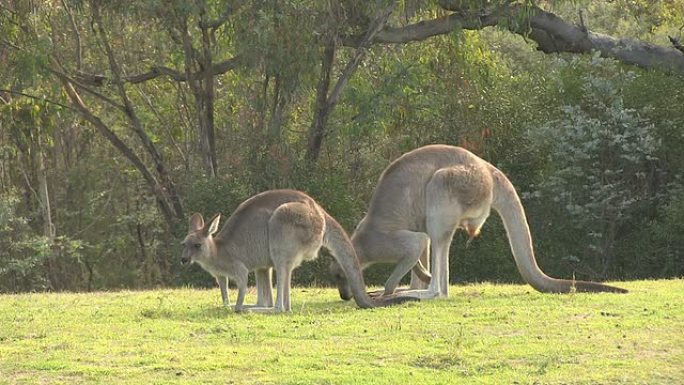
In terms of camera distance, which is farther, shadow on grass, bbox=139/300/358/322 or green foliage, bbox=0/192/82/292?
green foliage, bbox=0/192/82/292

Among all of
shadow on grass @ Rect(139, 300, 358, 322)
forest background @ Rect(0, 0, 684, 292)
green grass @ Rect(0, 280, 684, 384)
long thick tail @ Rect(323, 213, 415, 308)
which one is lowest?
green grass @ Rect(0, 280, 684, 384)

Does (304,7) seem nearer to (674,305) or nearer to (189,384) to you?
(674,305)

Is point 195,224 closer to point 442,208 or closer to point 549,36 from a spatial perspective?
point 442,208

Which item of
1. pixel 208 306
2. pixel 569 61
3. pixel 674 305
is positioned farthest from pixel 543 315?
pixel 569 61

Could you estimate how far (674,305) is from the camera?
12.1 meters

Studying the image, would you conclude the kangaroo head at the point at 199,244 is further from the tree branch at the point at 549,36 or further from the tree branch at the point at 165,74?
the tree branch at the point at 165,74

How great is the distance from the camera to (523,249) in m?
13.5

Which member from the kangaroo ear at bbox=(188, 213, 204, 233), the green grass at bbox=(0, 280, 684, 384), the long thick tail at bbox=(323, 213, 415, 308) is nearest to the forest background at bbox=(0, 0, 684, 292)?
the kangaroo ear at bbox=(188, 213, 204, 233)

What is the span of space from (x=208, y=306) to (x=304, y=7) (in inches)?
374

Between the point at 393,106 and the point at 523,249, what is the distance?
1060 centimetres

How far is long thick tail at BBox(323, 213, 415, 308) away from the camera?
41.5ft

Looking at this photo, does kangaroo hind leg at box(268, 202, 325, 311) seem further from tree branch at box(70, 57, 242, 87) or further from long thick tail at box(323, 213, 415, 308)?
tree branch at box(70, 57, 242, 87)

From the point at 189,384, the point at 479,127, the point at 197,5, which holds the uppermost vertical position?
the point at 197,5

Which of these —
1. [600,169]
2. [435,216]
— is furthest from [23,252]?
[435,216]
